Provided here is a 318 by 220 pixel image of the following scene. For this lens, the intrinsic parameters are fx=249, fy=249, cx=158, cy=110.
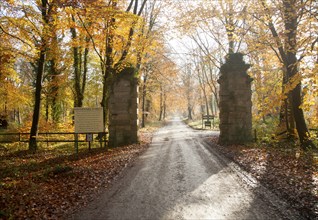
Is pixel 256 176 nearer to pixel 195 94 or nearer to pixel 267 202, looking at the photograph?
pixel 267 202

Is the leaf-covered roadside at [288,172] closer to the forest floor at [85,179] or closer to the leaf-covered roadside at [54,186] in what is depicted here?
the forest floor at [85,179]

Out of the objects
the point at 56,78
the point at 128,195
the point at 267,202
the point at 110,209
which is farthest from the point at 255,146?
the point at 56,78

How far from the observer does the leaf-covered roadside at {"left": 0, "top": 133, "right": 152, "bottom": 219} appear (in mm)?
5855

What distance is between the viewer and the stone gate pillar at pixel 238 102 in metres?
15.4

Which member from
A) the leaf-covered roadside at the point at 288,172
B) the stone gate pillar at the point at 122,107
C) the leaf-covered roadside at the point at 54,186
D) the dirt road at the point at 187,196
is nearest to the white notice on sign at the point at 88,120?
the leaf-covered roadside at the point at 54,186

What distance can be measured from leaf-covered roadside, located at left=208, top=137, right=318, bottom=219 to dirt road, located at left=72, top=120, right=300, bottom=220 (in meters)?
0.35

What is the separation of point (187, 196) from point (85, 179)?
371 cm

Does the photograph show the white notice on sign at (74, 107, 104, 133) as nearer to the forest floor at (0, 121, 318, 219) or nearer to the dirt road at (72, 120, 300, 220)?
the forest floor at (0, 121, 318, 219)

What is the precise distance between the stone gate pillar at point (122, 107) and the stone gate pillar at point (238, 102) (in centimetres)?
607

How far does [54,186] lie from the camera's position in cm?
763

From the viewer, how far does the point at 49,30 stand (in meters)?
13.6

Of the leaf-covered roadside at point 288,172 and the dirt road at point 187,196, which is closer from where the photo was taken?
the dirt road at point 187,196

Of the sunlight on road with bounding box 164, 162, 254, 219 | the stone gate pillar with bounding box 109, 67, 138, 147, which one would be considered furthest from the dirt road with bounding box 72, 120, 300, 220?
the stone gate pillar with bounding box 109, 67, 138, 147

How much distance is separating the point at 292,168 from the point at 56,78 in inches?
829
